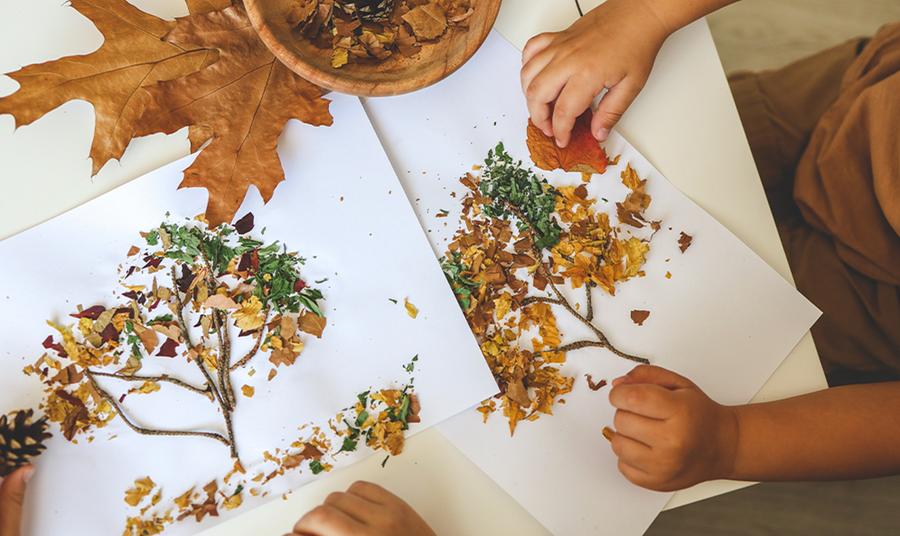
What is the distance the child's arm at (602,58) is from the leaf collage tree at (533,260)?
0.05 metres

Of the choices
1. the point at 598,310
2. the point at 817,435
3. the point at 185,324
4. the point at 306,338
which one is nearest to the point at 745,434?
the point at 817,435

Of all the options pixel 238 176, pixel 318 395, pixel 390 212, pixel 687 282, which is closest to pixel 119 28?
pixel 238 176

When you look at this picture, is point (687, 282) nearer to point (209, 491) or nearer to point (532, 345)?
point (532, 345)

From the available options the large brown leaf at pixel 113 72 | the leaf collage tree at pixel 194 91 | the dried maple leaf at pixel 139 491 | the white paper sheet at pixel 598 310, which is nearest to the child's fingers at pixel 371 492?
the white paper sheet at pixel 598 310

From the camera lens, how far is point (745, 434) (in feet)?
1.85

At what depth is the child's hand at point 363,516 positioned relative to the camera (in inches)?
20.6

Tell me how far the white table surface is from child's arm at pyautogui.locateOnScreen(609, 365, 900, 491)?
0.03 m

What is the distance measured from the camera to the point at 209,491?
554 millimetres

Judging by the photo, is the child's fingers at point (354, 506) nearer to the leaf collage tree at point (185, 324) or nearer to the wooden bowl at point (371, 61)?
the leaf collage tree at point (185, 324)

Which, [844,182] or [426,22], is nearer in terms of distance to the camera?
[426,22]

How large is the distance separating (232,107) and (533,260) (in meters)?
0.40

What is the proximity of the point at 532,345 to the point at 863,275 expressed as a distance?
0.52 m

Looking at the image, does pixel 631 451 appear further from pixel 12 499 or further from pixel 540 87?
pixel 12 499

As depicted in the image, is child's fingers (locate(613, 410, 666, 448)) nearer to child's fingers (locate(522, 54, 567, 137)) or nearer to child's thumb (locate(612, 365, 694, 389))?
child's thumb (locate(612, 365, 694, 389))
